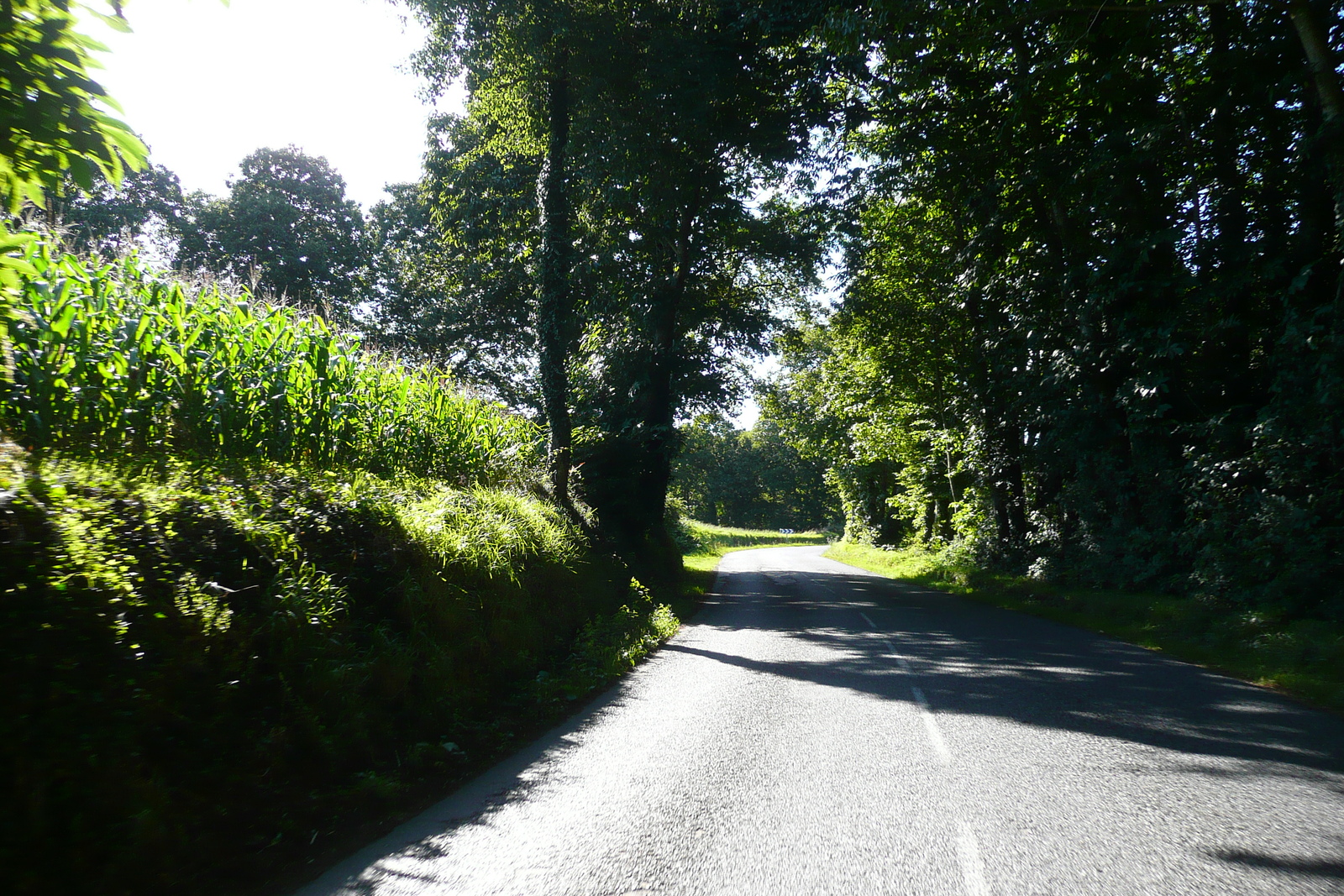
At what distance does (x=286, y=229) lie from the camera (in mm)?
28266

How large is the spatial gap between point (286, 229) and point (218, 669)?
29.5 meters

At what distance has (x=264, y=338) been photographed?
6707 mm

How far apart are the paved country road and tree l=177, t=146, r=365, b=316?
2615 cm

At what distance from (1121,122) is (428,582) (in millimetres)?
14155

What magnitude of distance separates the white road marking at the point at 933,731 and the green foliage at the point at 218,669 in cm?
335

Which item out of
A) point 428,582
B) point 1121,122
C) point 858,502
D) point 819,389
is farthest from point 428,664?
point 858,502

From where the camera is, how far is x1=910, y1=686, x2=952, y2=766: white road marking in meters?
4.78

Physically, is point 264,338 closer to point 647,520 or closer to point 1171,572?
point 647,520

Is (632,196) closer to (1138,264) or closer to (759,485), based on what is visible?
(1138,264)

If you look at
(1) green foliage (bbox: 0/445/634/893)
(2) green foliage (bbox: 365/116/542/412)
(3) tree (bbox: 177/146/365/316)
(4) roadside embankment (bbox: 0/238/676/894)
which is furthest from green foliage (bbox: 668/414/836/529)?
(1) green foliage (bbox: 0/445/634/893)

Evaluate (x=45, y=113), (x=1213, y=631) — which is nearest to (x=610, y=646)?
(x=45, y=113)

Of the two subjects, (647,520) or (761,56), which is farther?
(647,520)

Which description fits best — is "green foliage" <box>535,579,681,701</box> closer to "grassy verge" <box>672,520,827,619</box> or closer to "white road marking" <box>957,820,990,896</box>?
"grassy verge" <box>672,520,827,619</box>

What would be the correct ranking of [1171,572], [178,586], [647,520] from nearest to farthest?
[178,586], [1171,572], [647,520]
